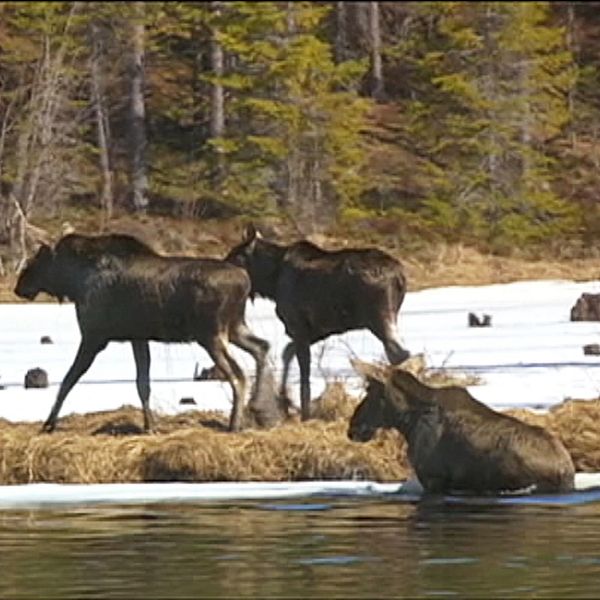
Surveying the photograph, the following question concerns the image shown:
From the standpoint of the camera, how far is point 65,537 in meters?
14.1

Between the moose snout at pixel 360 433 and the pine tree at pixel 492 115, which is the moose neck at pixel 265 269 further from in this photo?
the pine tree at pixel 492 115

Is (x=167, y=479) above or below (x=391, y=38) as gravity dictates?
below

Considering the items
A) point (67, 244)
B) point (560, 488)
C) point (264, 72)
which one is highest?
point (264, 72)

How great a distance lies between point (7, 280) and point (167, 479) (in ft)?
74.0

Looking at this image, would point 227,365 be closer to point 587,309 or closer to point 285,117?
point 587,309

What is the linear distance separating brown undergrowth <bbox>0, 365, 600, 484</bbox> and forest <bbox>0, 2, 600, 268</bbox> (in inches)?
1347

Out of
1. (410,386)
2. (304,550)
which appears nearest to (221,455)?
(410,386)

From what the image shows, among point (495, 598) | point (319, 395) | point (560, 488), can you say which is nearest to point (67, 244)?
point (319, 395)

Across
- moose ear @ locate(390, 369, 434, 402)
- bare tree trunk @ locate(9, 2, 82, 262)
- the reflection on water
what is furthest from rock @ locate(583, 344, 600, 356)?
bare tree trunk @ locate(9, 2, 82, 262)

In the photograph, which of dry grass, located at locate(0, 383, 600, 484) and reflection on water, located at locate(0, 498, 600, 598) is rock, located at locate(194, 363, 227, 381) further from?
reflection on water, located at locate(0, 498, 600, 598)

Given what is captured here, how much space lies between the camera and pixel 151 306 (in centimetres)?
1914

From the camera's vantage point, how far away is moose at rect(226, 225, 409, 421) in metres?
20.2

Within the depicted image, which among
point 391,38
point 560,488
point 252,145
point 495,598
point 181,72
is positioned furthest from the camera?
point 391,38

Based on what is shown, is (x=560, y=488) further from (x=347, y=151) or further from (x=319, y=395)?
(x=347, y=151)
